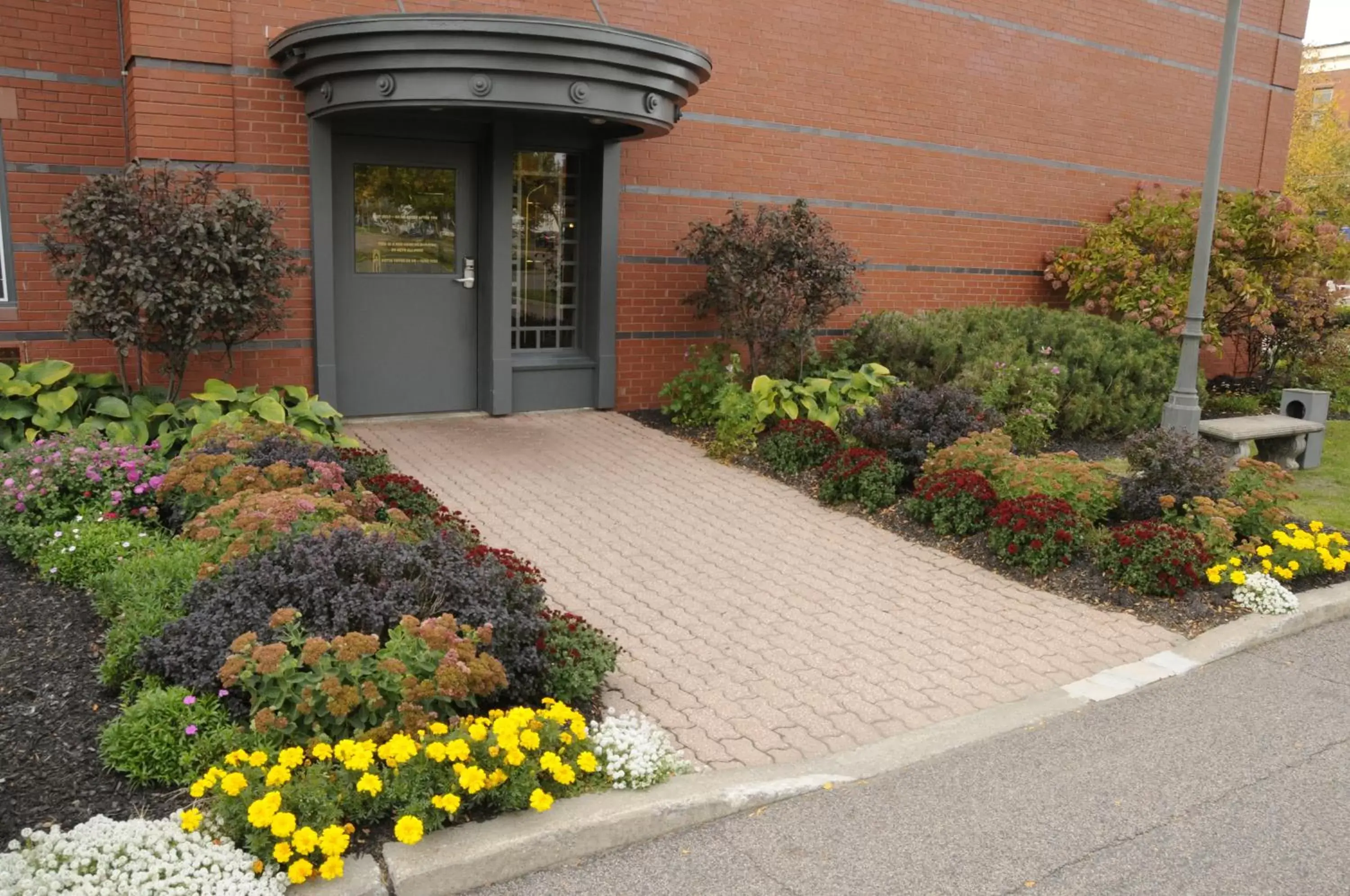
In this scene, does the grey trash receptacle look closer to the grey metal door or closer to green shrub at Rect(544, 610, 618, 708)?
the grey metal door

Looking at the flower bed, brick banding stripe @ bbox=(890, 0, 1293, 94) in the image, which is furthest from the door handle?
brick banding stripe @ bbox=(890, 0, 1293, 94)

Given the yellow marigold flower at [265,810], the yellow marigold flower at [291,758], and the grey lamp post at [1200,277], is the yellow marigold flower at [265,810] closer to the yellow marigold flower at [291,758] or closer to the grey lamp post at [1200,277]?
the yellow marigold flower at [291,758]

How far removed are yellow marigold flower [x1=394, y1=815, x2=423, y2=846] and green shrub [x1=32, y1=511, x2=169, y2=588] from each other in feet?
8.73

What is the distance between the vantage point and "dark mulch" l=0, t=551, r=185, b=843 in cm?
343

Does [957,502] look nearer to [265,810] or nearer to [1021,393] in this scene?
[1021,393]

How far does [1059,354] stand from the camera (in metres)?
10.6

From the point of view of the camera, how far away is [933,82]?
41.0ft

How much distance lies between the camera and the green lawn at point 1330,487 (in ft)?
27.5

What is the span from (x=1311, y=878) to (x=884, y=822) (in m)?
1.33

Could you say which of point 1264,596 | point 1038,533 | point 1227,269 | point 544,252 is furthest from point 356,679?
point 1227,269

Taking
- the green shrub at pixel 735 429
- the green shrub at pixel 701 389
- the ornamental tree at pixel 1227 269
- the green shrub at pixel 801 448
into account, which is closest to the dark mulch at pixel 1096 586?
the green shrub at pixel 801 448

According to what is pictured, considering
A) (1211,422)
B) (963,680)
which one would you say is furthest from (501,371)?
(1211,422)

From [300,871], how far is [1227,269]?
11.8 meters

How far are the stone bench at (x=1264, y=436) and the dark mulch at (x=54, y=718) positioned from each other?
883 cm
